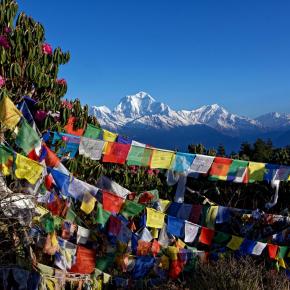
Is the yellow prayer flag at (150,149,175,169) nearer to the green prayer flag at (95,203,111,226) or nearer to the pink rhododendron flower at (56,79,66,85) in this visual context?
the green prayer flag at (95,203,111,226)

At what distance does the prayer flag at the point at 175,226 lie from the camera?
39.1 feet

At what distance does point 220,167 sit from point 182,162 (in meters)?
1.52

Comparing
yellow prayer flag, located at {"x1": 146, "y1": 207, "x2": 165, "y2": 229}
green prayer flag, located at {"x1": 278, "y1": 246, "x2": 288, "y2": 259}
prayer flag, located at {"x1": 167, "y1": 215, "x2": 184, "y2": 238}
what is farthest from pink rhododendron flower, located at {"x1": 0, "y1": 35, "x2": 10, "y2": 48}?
green prayer flag, located at {"x1": 278, "y1": 246, "x2": 288, "y2": 259}

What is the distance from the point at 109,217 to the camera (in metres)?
10.6

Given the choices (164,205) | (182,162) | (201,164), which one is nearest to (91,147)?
(182,162)

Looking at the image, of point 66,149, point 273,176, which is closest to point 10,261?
point 66,149

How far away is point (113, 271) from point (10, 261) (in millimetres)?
2774

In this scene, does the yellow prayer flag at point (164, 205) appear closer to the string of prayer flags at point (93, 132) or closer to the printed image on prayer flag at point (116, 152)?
the printed image on prayer flag at point (116, 152)

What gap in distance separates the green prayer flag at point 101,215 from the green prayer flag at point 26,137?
1.92 metres

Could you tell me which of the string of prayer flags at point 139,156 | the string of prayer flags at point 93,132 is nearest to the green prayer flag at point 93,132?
the string of prayer flags at point 93,132

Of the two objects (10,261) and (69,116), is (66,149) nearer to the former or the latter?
(69,116)

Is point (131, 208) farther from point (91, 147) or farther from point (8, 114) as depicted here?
point (8, 114)

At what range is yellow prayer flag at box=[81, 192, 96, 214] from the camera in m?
10.2

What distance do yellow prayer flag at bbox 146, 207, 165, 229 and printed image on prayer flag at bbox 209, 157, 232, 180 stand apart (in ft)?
9.62
